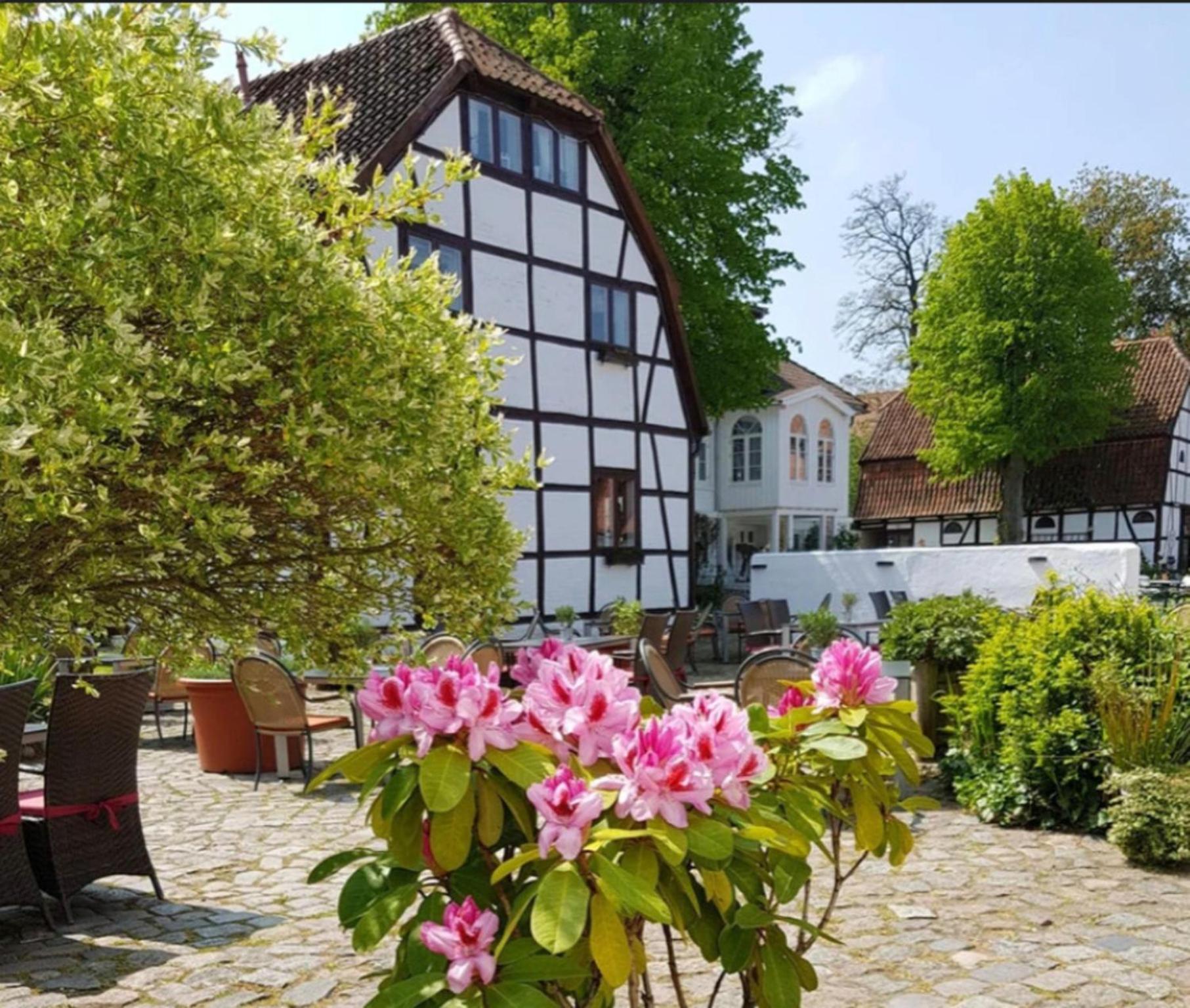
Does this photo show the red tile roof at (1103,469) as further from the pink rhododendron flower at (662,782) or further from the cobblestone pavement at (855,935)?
the pink rhododendron flower at (662,782)

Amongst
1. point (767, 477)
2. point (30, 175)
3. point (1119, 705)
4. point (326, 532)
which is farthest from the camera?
point (767, 477)

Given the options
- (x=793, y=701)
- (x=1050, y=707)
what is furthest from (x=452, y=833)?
(x=1050, y=707)

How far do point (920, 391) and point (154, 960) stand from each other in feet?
99.6

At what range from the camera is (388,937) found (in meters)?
5.34

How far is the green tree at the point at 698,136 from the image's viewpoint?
844 inches

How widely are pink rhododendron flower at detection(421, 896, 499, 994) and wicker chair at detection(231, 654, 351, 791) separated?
6.43 meters

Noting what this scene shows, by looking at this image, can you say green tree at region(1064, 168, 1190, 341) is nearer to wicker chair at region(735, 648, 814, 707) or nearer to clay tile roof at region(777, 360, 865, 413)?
wicker chair at region(735, 648, 814, 707)

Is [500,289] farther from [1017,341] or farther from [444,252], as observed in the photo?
[1017,341]

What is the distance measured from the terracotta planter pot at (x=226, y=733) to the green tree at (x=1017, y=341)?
25615mm

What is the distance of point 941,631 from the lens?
341 inches

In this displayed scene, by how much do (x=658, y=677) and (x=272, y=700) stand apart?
2925 millimetres

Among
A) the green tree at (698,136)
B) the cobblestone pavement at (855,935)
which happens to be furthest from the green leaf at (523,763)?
the green tree at (698,136)

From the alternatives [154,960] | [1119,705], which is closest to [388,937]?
[154,960]

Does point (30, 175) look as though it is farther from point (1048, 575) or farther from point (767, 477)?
point (767, 477)
